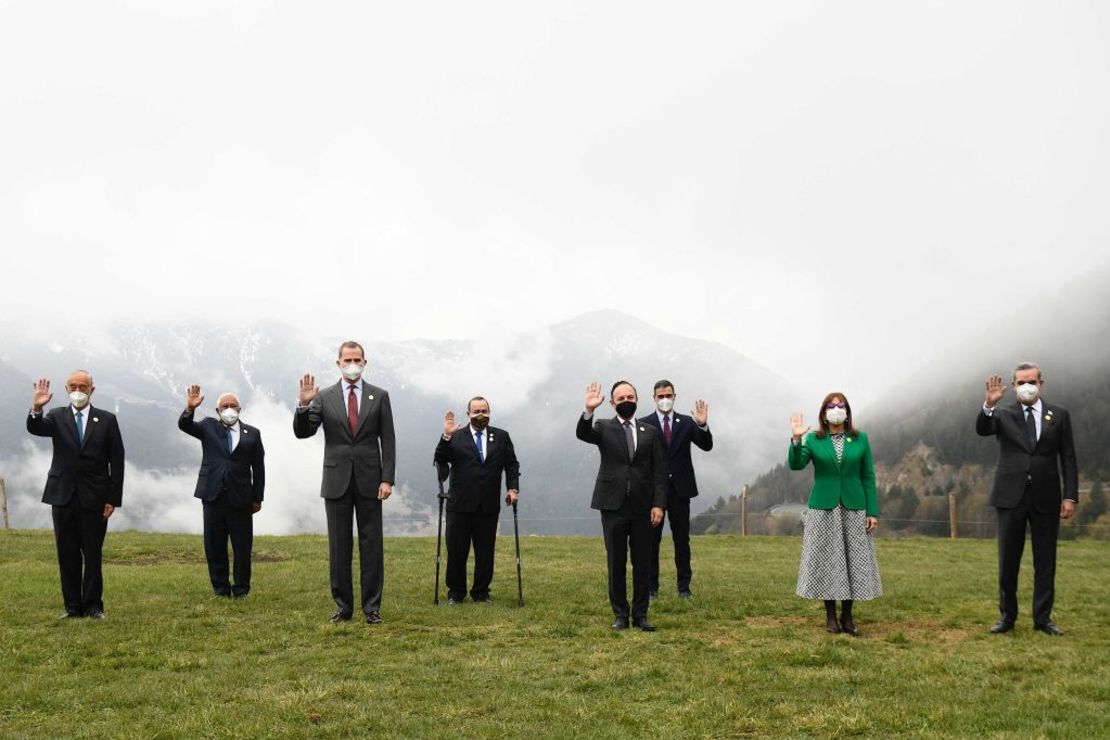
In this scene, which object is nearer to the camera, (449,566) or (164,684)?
(164,684)

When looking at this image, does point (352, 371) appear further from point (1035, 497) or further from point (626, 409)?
point (1035, 497)

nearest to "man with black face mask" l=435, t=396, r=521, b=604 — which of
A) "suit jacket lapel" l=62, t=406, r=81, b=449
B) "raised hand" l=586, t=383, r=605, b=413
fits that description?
"raised hand" l=586, t=383, r=605, b=413

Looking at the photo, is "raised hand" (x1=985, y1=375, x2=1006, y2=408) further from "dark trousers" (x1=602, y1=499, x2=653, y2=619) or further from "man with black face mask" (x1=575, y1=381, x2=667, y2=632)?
"dark trousers" (x1=602, y1=499, x2=653, y2=619)

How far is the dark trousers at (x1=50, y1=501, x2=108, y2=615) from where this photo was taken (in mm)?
11531

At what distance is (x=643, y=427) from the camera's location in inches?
432

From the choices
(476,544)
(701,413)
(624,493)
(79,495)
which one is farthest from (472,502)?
(79,495)

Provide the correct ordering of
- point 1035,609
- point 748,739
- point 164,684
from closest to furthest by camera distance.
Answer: point 748,739 < point 164,684 < point 1035,609

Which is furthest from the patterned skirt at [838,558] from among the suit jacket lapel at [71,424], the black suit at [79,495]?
the suit jacket lapel at [71,424]

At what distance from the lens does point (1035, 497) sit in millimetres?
10555

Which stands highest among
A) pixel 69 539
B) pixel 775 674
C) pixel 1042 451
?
pixel 1042 451

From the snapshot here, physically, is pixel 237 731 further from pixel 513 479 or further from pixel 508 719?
pixel 513 479

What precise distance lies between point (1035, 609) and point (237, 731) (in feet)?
27.9

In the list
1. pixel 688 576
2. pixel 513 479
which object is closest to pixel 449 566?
pixel 513 479

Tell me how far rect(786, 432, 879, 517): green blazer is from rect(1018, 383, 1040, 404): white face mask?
185 centimetres
